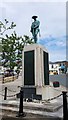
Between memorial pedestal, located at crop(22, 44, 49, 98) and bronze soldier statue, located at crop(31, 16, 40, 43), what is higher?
bronze soldier statue, located at crop(31, 16, 40, 43)

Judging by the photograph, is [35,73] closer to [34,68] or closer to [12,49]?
[34,68]

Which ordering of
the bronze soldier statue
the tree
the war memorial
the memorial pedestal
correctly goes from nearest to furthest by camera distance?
1. the war memorial
2. the memorial pedestal
3. the bronze soldier statue
4. the tree

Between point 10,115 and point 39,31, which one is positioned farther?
point 39,31

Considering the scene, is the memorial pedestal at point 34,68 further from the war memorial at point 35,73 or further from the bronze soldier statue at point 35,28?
the bronze soldier statue at point 35,28

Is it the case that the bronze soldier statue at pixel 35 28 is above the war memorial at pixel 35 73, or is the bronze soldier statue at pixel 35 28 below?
above

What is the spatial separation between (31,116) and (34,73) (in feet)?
8.74

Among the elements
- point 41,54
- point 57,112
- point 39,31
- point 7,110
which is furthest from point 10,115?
point 39,31

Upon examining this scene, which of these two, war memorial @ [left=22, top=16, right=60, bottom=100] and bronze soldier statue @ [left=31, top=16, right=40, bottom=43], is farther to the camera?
bronze soldier statue @ [left=31, top=16, right=40, bottom=43]

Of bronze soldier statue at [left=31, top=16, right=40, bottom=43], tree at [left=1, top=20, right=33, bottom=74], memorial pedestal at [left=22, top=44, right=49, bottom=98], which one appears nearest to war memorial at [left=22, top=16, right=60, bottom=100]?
memorial pedestal at [left=22, top=44, right=49, bottom=98]

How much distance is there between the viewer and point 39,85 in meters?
8.78

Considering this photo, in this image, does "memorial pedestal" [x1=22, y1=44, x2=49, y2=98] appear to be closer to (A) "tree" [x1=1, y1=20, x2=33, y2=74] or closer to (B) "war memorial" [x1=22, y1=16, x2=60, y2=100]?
(B) "war memorial" [x1=22, y1=16, x2=60, y2=100]

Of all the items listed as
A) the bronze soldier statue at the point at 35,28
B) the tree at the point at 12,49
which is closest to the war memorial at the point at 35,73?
the bronze soldier statue at the point at 35,28

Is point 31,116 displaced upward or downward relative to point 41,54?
downward

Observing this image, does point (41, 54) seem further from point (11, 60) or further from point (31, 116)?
point (11, 60)
